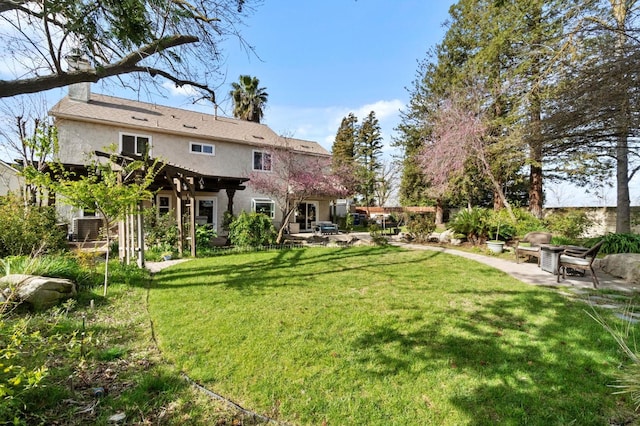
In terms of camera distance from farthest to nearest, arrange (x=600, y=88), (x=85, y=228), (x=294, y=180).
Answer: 1. (x=294, y=180)
2. (x=85, y=228)
3. (x=600, y=88)

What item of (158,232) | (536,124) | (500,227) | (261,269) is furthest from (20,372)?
(500,227)

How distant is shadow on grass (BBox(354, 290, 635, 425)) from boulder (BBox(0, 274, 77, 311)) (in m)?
5.09

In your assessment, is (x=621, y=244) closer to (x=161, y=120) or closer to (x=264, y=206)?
(x=264, y=206)

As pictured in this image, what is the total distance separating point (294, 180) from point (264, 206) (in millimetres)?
5080

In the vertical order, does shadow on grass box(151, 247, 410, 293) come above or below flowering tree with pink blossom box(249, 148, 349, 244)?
below

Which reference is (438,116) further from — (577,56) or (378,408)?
(378,408)

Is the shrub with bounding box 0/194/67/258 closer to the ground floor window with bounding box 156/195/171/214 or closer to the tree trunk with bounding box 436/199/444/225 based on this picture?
the ground floor window with bounding box 156/195/171/214

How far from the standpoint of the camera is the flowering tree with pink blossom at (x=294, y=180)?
13.1 m

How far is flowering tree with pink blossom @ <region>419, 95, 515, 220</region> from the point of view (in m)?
13.3

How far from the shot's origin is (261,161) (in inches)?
690

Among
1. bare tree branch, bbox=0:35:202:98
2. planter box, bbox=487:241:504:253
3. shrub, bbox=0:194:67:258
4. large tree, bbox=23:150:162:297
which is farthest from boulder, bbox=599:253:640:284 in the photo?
shrub, bbox=0:194:67:258

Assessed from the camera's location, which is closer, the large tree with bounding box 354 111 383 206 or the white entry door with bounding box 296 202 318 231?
the white entry door with bounding box 296 202 318 231

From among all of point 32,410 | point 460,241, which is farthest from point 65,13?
point 460,241

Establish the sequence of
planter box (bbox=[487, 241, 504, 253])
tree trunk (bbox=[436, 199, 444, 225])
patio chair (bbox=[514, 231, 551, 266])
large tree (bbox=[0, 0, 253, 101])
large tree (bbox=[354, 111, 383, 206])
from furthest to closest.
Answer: large tree (bbox=[354, 111, 383, 206])
tree trunk (bbox=[436, 199, 444, 225])
planter box (bbox=[487, 241, 504, 253])
patio chair (bbox=[514, 231, 551, 266])
large tree (bbox=[0, 0, 253, 101])
